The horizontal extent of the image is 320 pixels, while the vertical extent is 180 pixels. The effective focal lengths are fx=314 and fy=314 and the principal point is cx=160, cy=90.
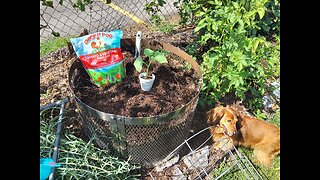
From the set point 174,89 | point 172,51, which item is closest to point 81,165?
point 174,89

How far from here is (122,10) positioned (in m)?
4.20

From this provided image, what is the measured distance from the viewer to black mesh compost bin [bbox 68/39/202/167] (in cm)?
202

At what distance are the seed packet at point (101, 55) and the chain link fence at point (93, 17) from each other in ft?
5.09

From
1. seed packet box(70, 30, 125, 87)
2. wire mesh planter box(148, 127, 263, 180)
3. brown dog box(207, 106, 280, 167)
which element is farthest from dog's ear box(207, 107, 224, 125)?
seed packet box(70, 30, 125, 87)

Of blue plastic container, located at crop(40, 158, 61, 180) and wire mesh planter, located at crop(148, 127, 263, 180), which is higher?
blue plastic container, located at crop(40, 158, 61, 180)

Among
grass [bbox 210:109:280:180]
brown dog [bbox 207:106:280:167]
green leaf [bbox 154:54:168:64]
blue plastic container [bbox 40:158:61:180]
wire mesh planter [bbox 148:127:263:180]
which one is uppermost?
green leaf [bbox 154:54:168:64]

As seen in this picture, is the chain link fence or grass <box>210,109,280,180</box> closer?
grass <box>210,109,280,180</box>

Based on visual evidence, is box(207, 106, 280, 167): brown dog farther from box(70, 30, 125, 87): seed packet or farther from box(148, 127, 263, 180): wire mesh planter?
box(70, 30, 125, 87): seed packet

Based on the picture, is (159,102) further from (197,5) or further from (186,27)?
(186,27)

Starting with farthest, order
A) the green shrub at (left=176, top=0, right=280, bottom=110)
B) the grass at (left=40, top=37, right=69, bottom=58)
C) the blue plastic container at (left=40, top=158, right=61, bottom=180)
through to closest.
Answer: the grass at (left=40, top=37, right=69, bottom=58), the green shrub at (left=176, top=0, right=280, bottom=110), the blue plastic container at (left=40, top=158, right=61, bottom=180)

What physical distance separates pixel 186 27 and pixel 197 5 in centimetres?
81

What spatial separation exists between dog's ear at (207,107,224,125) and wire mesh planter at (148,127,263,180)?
13 cm

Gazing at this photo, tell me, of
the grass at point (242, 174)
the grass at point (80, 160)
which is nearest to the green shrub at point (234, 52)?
the grass at point (242, 174)

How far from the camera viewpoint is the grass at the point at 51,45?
3.37 m
